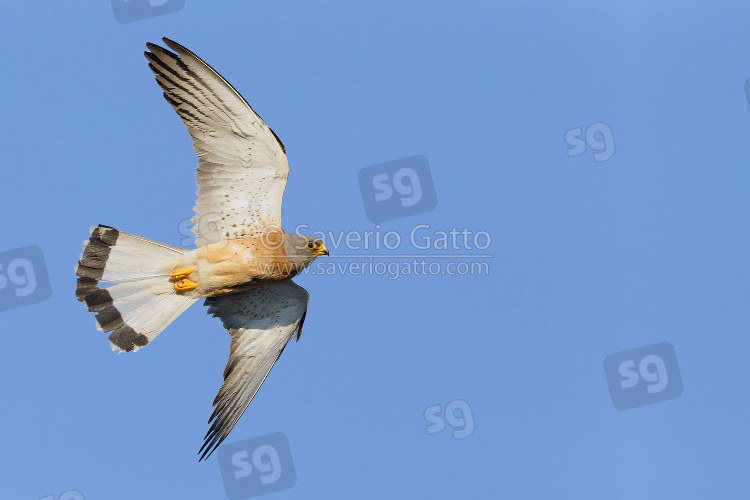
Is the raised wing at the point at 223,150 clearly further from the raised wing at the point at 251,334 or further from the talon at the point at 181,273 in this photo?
the raised wing at the point at 251,334

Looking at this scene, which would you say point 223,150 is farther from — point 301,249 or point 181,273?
point 181,273

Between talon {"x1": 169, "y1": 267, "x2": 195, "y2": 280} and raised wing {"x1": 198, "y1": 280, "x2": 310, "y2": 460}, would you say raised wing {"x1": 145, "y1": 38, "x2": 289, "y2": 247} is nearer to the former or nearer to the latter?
talon {"x1": 169, "y1": 267, "x2": 195, "y2": 280}

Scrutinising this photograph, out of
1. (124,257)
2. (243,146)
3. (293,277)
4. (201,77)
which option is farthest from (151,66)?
(293,277)

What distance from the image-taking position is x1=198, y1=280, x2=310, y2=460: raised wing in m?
12.0

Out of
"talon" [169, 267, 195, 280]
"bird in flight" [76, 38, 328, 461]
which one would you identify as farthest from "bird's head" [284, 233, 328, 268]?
"talon" [169, 267, 195, 280]

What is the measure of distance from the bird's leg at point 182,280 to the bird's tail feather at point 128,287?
0.30 feet

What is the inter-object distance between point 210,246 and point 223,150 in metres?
1.20

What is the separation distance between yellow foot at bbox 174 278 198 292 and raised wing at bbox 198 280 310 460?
63cm

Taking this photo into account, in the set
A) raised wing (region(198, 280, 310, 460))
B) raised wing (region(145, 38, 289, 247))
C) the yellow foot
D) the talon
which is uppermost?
raised wing (region(145, 38, 289, 247))

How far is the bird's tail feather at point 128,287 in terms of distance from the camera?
37.3 ft

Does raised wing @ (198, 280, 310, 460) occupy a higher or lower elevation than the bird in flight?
lower

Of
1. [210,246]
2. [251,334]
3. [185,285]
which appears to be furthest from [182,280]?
[251,334]

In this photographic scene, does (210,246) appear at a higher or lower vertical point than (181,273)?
higher

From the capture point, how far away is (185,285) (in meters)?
11.5
